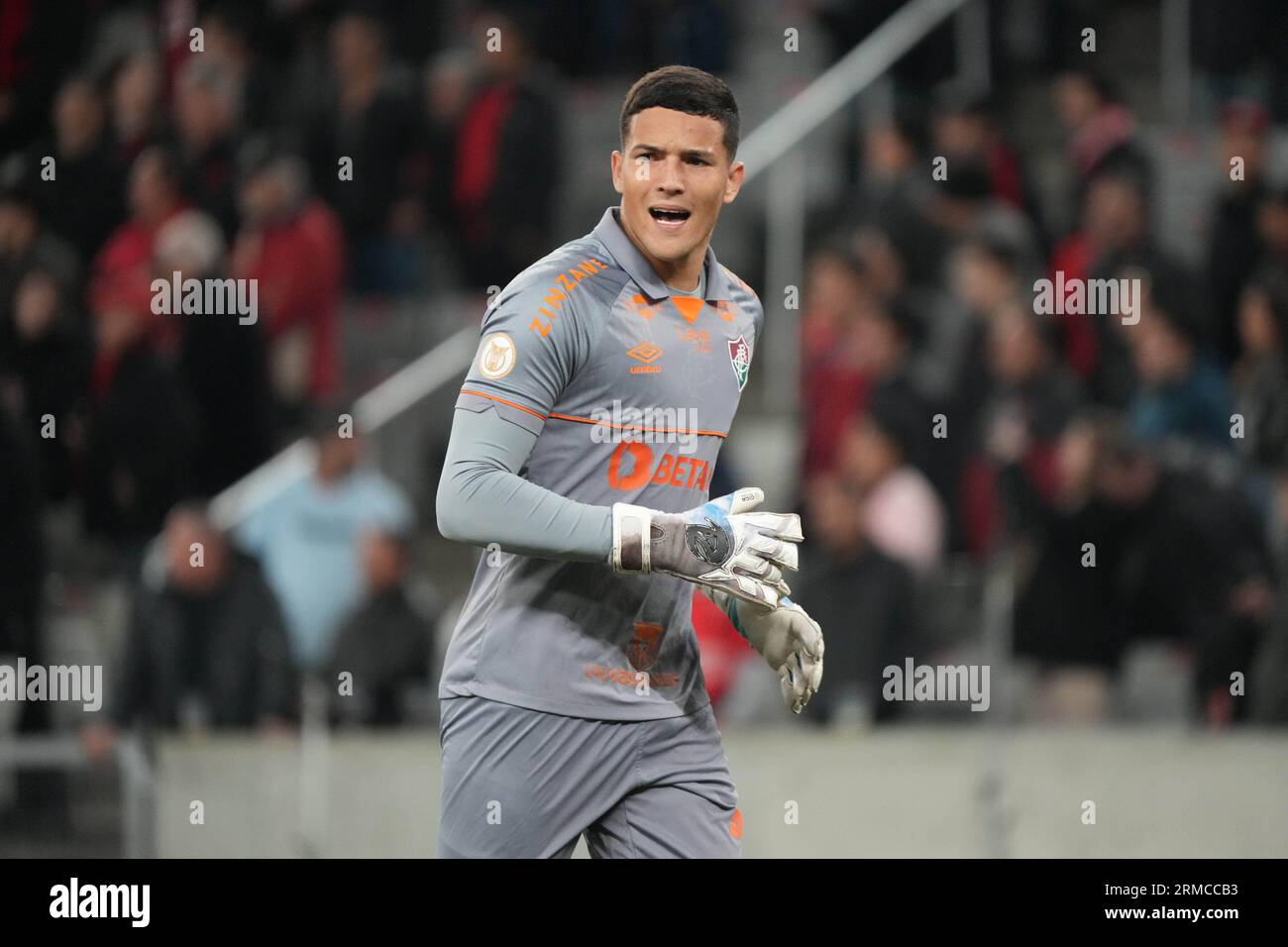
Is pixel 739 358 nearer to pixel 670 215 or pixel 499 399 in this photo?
pixel 670 215

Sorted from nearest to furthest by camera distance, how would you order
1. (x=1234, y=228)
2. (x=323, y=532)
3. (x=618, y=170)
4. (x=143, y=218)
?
(x=618, y=170) → (x=323, y=532) → (x=1234, y=228) → (x=143, y=218)

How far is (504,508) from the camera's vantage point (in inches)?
157

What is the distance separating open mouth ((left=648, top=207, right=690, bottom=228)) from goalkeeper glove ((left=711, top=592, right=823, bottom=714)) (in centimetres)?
78

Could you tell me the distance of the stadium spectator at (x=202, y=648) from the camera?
26.4ft

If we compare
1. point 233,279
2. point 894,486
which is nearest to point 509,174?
point 233,279

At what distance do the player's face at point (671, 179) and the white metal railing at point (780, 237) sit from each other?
4872 mm

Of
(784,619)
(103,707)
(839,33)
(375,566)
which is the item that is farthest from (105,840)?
(839,33)

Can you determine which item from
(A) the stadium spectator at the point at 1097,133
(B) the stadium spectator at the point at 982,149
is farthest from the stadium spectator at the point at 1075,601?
(B) the stadium spectator at the point at 982,149

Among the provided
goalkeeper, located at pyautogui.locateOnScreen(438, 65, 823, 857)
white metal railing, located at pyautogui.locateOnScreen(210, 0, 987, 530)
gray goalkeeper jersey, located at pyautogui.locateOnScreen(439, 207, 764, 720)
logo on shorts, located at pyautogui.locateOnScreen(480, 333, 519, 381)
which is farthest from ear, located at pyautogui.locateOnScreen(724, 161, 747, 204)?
white metal railing, located at pyautogui.locateOnScreen(210, 0, 987, 530)

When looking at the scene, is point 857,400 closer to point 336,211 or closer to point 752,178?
point 752,178

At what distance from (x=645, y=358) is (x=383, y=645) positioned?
14.0 feet

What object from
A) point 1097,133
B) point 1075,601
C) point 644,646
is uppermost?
point 1097,133

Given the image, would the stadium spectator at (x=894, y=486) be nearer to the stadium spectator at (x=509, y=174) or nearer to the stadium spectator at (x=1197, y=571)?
the stadium spectator at (x=1197, y=571)

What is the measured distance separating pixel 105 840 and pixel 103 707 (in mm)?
566
